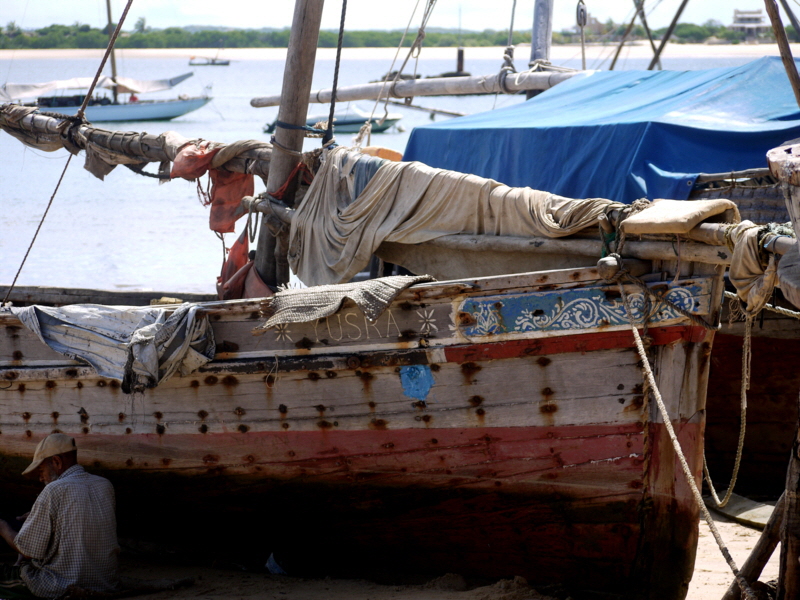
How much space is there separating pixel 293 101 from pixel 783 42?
410 centimetres

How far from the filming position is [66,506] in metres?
4.74

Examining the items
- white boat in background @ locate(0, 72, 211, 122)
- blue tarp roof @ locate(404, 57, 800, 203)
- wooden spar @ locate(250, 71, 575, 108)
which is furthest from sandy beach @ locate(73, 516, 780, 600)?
white boat in background @ locate(0, 72, 211, 122)

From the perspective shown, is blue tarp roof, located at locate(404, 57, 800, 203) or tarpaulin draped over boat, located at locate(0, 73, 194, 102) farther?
tarpaulin draped over boat, located at locate(0, 73, 194, 102)

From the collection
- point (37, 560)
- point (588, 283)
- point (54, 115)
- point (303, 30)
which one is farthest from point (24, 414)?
point (54, 115)

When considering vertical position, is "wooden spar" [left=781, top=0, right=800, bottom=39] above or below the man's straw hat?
above

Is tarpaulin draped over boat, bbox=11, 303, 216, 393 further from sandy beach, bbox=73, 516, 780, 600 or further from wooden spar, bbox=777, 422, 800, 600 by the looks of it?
wooden spar, bbox=777, 422, 800, 600

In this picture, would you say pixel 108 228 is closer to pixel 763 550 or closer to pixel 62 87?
pixel 62 87

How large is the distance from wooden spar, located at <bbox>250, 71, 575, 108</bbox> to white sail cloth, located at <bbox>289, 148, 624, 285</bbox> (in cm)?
459

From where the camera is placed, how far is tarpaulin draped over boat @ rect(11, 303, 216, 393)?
487 cm

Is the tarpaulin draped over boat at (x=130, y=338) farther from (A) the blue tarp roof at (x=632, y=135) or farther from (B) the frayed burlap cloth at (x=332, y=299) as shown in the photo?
(A) the blue tarp roof at (x=632, y=135)

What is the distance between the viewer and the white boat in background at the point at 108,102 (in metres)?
38.6

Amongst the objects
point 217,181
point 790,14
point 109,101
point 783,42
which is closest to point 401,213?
point 790,14

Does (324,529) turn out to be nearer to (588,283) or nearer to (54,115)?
(588,283)

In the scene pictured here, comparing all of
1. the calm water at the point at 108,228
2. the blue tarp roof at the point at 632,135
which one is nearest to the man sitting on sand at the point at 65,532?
the blue tarp roof at the point at 632,135
